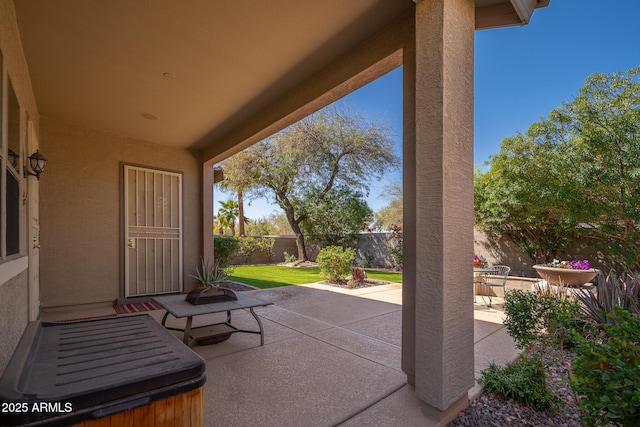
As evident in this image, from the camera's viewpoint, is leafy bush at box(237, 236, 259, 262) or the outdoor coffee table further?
leafy bush at box(237, 236, 259, 262)

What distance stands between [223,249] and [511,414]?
276 inches

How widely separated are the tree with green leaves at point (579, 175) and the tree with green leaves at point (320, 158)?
475cm

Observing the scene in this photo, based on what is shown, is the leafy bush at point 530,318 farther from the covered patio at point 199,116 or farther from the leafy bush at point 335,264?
the leafy bush at point 335,264

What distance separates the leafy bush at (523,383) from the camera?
7.29 feet

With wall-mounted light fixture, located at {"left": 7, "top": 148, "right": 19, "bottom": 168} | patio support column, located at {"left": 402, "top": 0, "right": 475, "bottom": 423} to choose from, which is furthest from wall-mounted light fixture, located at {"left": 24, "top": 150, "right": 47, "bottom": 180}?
patio support column, located at {"left": 402, "top": 0, "right": 475, "bottom": 423}

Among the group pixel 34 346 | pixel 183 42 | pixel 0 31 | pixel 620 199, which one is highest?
pixel 183 42

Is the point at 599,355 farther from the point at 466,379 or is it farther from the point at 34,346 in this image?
the point at 34,346

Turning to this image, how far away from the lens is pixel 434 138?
2092 millimetres

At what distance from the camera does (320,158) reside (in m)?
12.5

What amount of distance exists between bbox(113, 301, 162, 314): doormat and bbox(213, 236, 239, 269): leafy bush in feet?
7.52

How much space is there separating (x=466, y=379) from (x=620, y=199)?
7.52 meters

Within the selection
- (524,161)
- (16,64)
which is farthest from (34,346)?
(524,161)

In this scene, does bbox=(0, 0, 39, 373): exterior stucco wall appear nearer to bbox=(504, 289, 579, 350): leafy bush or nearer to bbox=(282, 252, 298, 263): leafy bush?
bbox=(504, 289, 579, 350): leafy bush

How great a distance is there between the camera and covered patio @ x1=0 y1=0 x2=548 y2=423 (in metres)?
2.11
